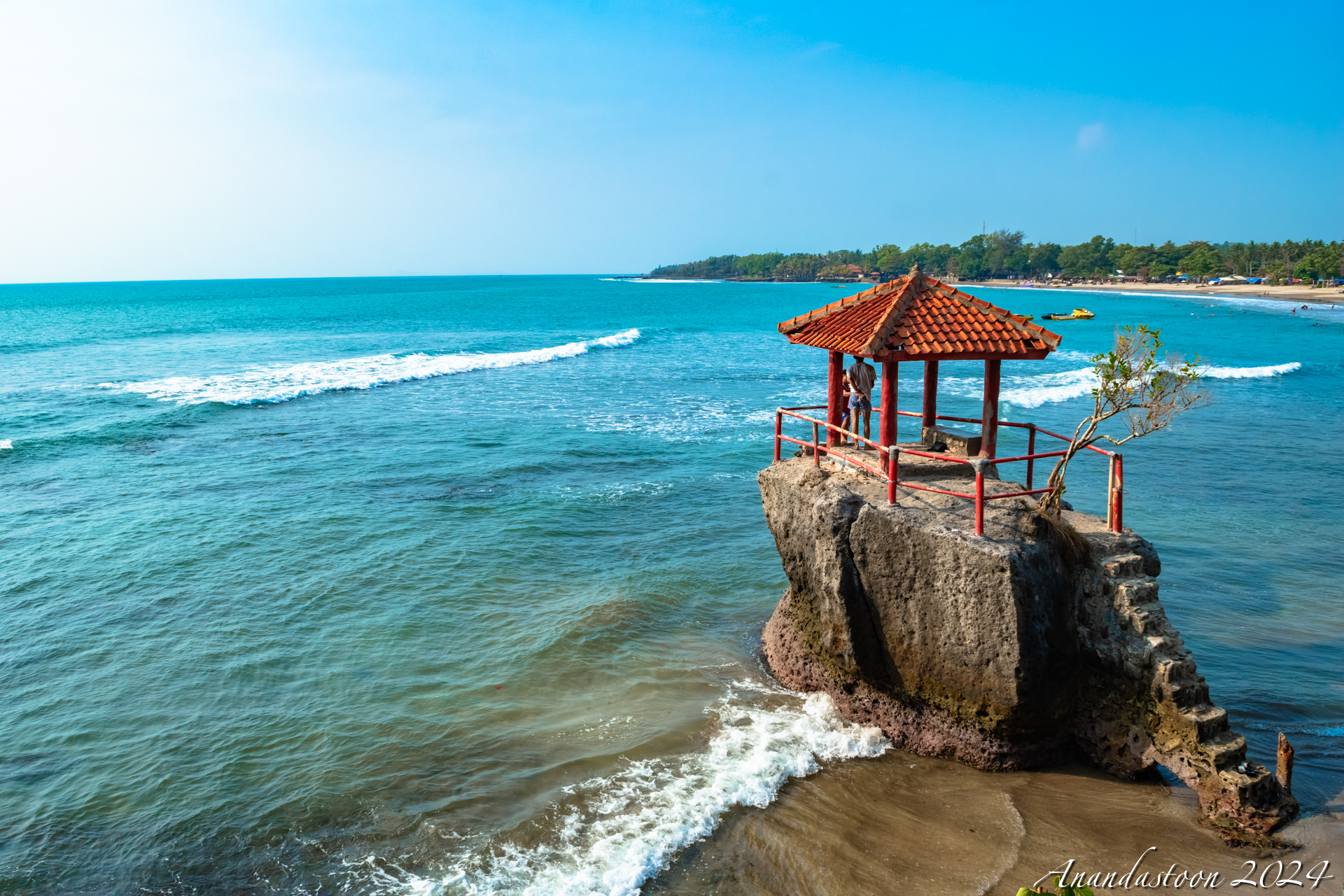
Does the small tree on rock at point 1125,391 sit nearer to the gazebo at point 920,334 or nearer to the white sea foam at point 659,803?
the gazebo at point 920,334

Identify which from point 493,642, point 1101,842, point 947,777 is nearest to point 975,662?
point 947,777

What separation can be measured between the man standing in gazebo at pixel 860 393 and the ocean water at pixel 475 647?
3.86 meters

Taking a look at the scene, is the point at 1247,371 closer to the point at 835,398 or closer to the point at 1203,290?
the point at 835,398

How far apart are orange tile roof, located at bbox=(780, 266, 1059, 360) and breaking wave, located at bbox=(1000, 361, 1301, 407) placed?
1012 inches

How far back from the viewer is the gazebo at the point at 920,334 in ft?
33.2

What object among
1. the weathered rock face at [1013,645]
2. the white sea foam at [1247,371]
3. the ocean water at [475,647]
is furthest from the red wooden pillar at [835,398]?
the white sea foam at [1247,371]

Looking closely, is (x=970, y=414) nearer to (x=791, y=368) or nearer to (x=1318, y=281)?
(x=791, y=368)

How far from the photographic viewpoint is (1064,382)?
41.6 m

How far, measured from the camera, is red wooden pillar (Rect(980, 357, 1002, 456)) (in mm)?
10930

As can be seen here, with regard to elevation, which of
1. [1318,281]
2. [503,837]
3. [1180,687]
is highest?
[1318,281]

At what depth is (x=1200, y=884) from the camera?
311 inches

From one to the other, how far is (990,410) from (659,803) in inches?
264

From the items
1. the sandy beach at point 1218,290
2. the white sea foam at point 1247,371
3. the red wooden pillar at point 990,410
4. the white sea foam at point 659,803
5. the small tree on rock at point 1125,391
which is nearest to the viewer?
the white sea foam at point 659,803

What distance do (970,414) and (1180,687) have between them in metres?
24.0
